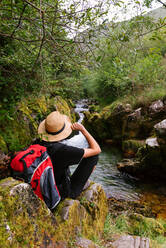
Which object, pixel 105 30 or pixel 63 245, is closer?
pixel 63 245

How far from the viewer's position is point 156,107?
834cm

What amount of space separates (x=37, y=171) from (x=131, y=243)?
172cm

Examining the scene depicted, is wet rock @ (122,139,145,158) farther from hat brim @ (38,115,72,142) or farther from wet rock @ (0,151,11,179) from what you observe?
wet rock @ (0,151,11,179)

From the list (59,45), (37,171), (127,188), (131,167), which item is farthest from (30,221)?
(131,167)

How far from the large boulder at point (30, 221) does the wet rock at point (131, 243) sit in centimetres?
41

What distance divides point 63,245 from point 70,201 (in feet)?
2.19

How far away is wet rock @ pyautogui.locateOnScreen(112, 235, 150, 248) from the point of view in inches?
91.7

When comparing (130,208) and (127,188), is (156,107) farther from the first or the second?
(130,208)

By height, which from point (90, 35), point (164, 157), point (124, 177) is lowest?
point (124, 177)

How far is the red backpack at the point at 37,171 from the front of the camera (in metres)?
1.84

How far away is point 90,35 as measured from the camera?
8.28 feet

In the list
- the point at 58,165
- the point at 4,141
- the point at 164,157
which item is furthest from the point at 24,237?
the point at 164,157

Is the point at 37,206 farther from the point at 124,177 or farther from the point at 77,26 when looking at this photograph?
the point at 124,177

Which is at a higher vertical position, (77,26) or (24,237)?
(77,26)
